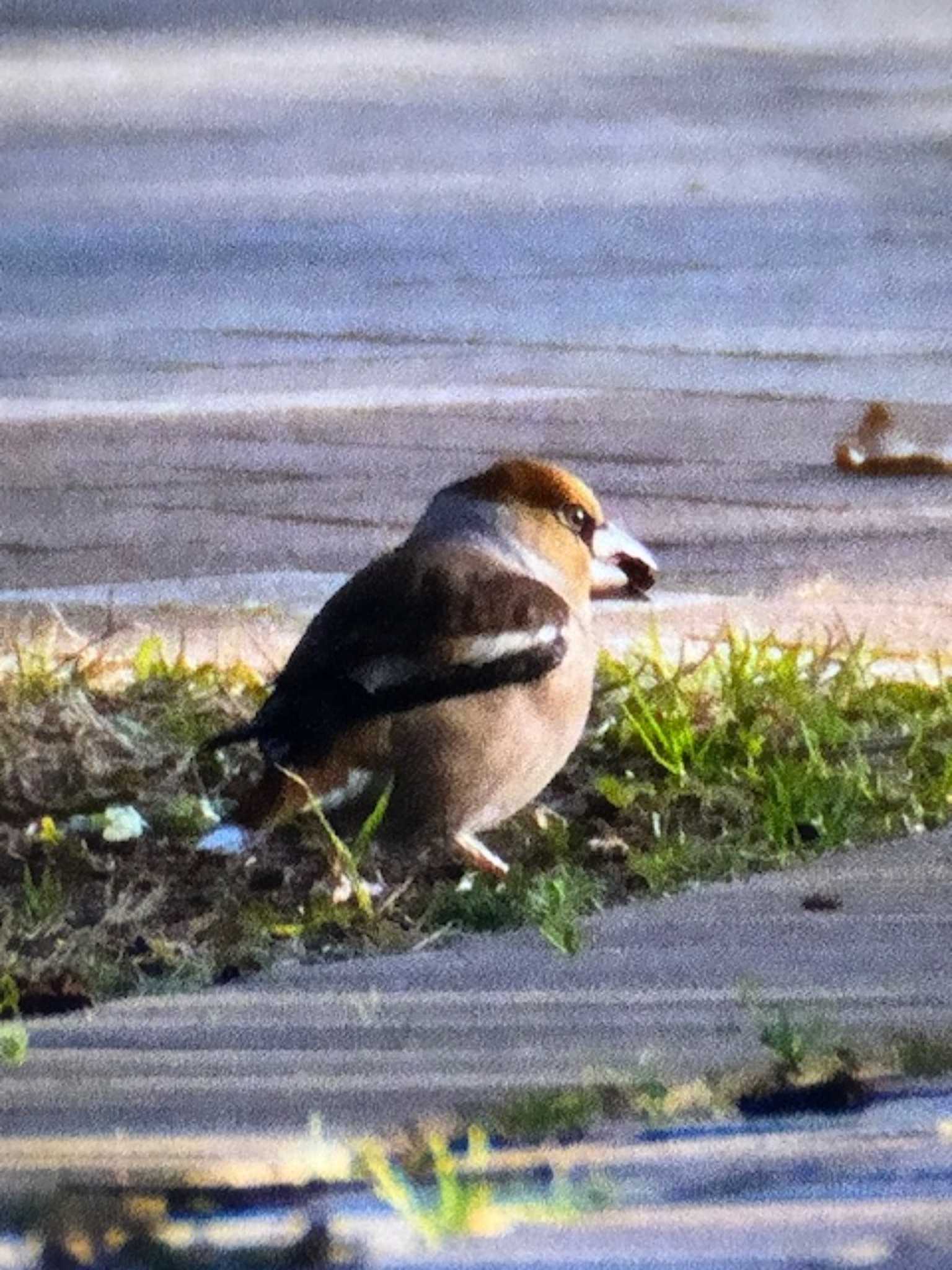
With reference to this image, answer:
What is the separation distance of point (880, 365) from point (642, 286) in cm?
68

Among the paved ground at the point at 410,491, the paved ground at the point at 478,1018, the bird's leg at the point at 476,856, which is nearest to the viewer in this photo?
the paved ground at the point at 478,1018

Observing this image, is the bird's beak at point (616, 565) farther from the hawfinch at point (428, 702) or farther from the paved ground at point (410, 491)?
the paved ground at point (410, 491)

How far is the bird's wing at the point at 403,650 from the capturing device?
157 inches

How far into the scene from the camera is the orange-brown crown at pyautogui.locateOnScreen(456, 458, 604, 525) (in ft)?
14.5

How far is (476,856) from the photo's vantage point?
165 inches

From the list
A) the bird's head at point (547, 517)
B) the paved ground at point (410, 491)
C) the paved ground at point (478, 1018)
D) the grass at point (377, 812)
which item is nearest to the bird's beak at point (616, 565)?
the bird's head at point (547, 517)

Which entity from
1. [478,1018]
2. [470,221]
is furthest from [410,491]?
[478,1018]

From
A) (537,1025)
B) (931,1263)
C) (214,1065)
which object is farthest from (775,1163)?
(214,1065)

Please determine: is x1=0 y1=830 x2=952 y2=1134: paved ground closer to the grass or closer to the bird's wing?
the grass

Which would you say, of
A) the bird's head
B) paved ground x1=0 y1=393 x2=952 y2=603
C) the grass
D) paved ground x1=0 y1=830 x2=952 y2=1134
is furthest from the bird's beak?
paved ground x1=0 y1=393 x2=952 y2=603

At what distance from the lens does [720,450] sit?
6297mm

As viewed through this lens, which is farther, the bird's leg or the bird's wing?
the bird's leg

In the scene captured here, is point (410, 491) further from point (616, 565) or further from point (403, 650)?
point (403, 650)

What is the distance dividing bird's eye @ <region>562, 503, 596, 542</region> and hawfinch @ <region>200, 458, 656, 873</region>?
27cm
